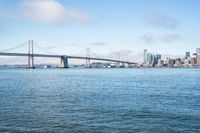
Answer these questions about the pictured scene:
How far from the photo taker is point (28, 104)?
93.3 feet

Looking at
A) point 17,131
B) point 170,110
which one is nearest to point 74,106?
point 170,110

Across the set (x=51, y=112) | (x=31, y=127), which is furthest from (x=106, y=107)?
(x=31, y=127)

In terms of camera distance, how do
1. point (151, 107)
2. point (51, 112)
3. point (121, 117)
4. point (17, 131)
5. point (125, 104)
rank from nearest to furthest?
point (17, 131)
point (121, 117)
point (51, 112)
point (151, 107)
point (125, 104)

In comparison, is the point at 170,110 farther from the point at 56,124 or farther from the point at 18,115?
the point at 18,115

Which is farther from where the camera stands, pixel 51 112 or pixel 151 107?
pixel 151 107

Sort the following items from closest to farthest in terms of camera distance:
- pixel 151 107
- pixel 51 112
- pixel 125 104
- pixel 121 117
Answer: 1. pixel 121 117
2. pixel 51 112
3. pixel 151 107
4. pixel 125 104

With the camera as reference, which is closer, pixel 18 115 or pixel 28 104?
pixel 18 115

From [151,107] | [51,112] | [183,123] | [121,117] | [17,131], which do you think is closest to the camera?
[17,131]

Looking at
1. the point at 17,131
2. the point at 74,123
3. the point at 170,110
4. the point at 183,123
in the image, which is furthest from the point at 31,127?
the point at 170,110

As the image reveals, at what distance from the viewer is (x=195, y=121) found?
2036 cm

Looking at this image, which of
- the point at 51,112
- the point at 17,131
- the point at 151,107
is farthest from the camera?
the point at 151,107

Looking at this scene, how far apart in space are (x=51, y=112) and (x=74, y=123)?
13.5 feet

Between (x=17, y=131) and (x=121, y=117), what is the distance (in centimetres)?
642

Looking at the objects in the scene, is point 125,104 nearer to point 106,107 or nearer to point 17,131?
point 106,107
